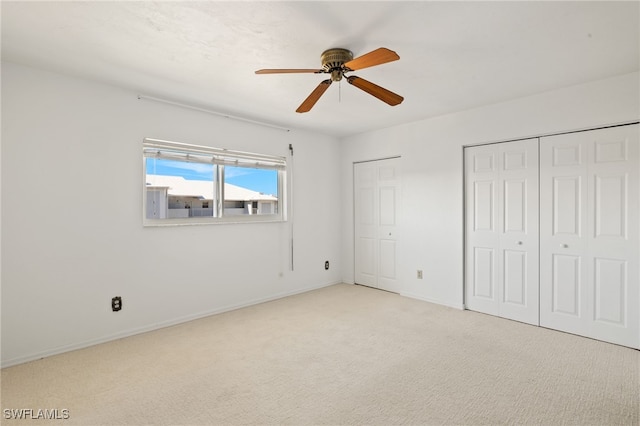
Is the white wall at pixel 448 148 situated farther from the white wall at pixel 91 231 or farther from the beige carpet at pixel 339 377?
the white wall at pixel 91 231

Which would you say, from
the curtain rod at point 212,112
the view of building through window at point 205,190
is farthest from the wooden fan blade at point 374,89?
the view of building through window at point 205,190

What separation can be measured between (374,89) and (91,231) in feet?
9.09

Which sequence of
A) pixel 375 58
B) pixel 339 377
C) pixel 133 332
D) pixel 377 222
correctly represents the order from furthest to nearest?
pixel 377 222 → pixel 133 332 → pixel 339 377 → pixel 375 58

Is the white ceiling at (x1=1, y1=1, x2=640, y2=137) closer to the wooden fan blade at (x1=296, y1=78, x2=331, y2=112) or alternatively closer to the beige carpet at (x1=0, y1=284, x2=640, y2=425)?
the wooden fan blade at (x1=296, y1=78, x2=331, y2=112)

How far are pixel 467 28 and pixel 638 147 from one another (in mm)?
2061

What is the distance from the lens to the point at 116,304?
3.06 metres

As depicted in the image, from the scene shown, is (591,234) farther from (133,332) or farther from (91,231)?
(91,231)

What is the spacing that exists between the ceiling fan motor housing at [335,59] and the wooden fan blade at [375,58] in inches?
10.3

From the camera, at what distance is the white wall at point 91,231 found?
2.59m

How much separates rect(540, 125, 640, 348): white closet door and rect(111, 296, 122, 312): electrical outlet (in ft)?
13.9

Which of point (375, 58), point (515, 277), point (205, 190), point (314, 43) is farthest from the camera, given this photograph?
point (205, 190)

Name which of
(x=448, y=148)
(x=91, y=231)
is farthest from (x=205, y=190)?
(x=448, y=148)

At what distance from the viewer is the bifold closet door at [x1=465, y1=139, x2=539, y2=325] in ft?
11.2

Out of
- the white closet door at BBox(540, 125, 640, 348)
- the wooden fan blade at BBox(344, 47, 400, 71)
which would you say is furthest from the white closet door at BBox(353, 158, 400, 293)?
the wooden fan blade at BBox(344, 47, 400, 71)
